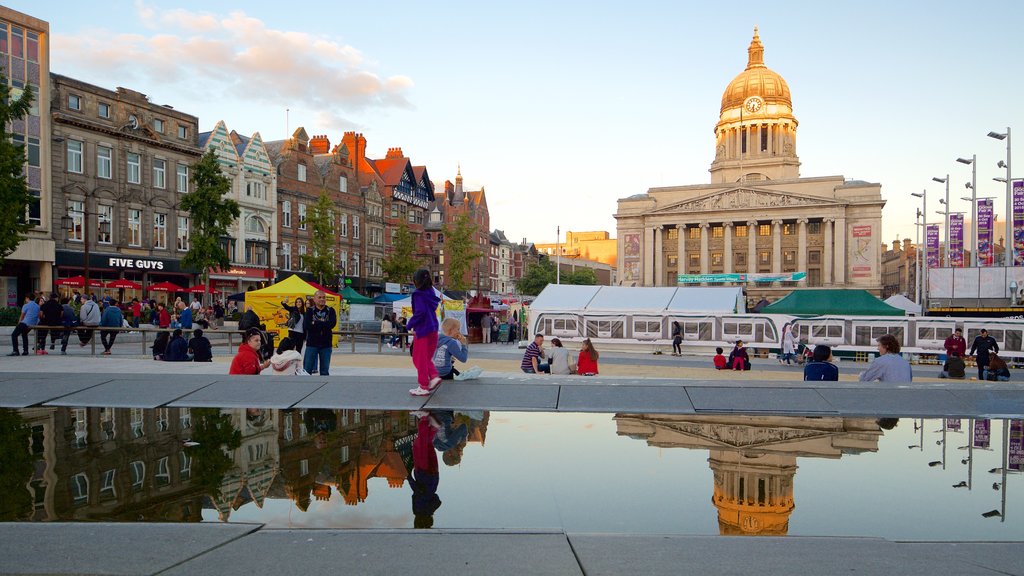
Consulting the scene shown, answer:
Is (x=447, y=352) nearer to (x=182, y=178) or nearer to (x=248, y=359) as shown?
(x=248, y=359)

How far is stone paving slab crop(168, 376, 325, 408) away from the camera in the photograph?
29.8 ft

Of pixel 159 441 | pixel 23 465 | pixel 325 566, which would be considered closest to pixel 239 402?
pixel 159 441

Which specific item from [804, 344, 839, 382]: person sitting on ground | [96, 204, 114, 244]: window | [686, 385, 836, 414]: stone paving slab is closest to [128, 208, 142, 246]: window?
[96, 204, 114, 244]: window

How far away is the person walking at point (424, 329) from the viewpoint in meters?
9.23

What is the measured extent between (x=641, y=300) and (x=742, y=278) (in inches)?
2608

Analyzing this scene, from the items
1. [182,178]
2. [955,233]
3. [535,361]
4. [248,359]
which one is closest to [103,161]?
[182,178]

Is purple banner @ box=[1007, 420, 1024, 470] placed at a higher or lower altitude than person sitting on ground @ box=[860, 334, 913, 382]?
lower

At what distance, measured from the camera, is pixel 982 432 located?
7.92m

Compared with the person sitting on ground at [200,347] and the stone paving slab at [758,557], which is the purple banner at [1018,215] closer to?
the person sitting on ground at [200,347]

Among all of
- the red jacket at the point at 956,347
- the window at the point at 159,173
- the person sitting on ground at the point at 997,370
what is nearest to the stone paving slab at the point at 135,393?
the person sitting on ground at the point at 997,370

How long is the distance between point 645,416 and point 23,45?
44114mm

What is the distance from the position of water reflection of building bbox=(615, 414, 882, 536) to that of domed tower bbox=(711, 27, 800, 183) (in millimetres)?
118596

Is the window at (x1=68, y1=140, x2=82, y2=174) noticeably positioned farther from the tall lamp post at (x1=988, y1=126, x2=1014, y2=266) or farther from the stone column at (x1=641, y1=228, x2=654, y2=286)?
the stone column at (x1=641, y1=228, x2=654, y2=286)

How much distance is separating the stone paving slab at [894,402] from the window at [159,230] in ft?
155
